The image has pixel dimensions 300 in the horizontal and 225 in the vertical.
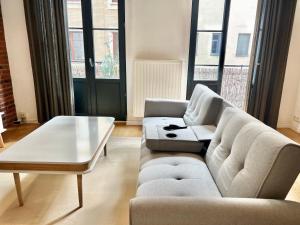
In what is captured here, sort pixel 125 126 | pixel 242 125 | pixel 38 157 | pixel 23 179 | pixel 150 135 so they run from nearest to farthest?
1. pixel 242 125
2. pixel 38 157
3. pixel 150 135
4. pixel 23 179
5. pixel 125 126

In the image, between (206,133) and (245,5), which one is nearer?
(206,133)

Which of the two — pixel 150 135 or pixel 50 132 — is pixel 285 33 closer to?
pixel 150 135

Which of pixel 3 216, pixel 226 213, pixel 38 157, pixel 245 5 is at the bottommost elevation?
pixel 3 216

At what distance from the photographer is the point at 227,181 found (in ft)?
4.33

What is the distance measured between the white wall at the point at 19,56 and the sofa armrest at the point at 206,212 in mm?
3296

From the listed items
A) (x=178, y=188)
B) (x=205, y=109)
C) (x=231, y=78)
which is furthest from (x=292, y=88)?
(x=178, y=188)

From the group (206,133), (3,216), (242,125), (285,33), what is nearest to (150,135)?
(206,133)

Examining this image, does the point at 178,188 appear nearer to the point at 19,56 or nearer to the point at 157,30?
the point at 157,30

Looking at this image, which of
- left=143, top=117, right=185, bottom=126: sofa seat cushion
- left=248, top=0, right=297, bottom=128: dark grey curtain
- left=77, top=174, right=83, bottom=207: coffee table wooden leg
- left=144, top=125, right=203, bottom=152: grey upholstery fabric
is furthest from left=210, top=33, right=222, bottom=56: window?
left=77, top=174, right=83, bottom=207: coffee table wooden leg

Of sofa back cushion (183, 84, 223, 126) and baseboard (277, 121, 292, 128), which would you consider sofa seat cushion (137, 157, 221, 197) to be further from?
baseboard (277, 121, 292, 128)

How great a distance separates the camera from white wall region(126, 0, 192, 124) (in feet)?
11.0

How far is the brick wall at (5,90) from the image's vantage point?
3.39m

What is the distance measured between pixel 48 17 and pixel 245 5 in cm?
287

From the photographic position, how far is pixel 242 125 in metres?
1.43
